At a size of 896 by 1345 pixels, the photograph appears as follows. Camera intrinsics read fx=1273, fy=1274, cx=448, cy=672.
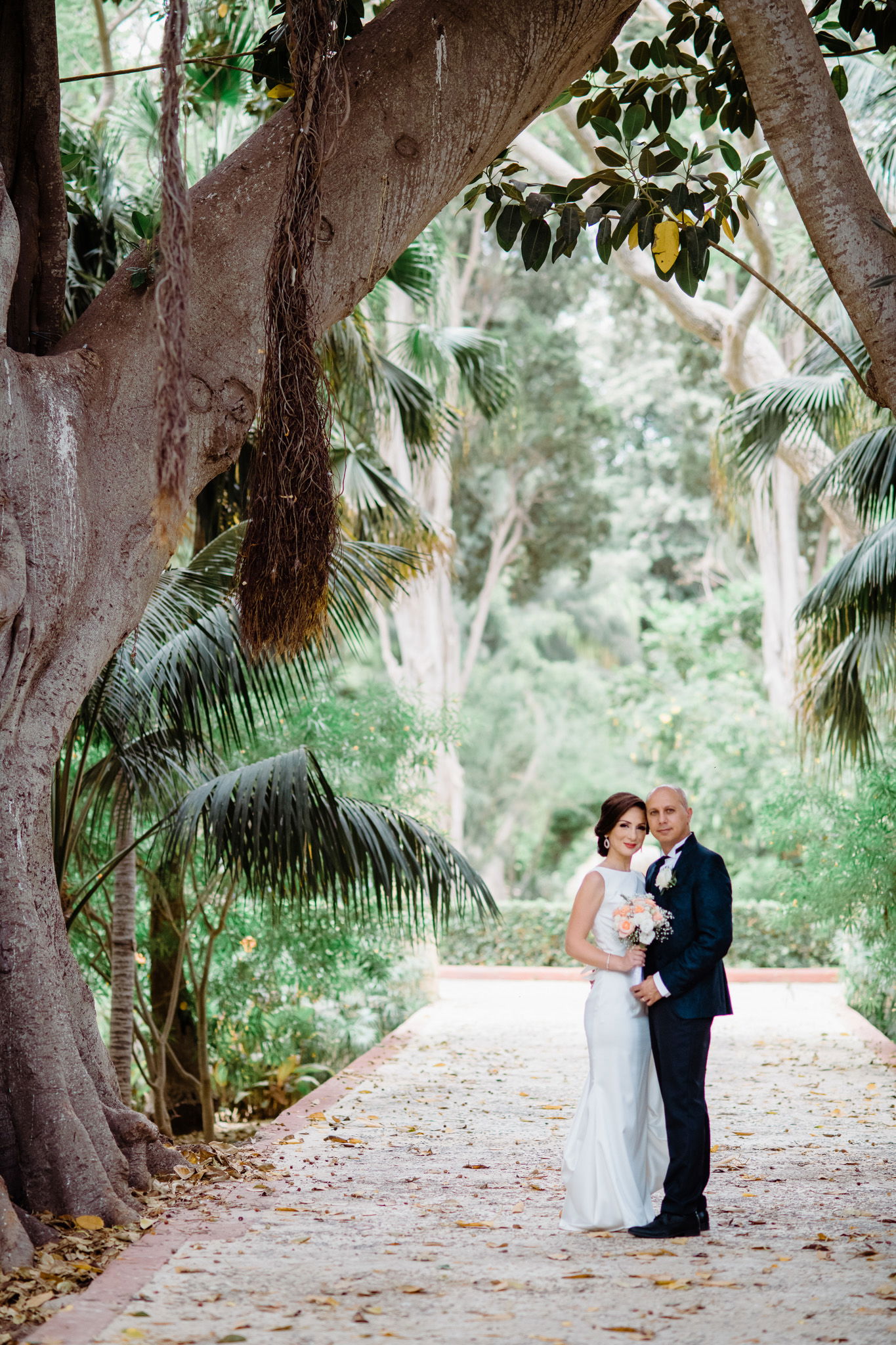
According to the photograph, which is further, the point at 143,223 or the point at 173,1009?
the point at 173,1009

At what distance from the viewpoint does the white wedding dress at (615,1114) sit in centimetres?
546

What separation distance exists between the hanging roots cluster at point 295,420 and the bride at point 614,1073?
1.69 metres

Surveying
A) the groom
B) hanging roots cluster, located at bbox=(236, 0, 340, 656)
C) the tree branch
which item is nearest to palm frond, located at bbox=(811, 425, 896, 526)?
the tree branch

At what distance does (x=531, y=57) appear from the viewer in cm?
596

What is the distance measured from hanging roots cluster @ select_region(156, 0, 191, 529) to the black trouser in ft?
9.82

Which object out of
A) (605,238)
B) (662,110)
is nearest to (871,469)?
(662,110)

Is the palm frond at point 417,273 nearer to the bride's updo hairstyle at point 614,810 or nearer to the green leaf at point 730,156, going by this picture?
the green leaf at point 730,156

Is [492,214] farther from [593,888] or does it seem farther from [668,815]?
[593,888]

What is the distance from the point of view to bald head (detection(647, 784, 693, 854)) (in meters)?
5.58

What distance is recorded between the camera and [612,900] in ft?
18.9

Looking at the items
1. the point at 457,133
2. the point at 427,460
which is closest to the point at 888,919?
the point at 427,460

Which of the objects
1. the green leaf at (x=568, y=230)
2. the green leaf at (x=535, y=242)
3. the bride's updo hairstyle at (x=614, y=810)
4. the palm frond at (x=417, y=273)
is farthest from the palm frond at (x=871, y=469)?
the bride's updo hairstyle at (x=614, y=810)

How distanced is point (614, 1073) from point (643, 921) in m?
0.69

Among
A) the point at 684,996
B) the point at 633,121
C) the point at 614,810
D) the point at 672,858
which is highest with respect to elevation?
the point at 633,121
